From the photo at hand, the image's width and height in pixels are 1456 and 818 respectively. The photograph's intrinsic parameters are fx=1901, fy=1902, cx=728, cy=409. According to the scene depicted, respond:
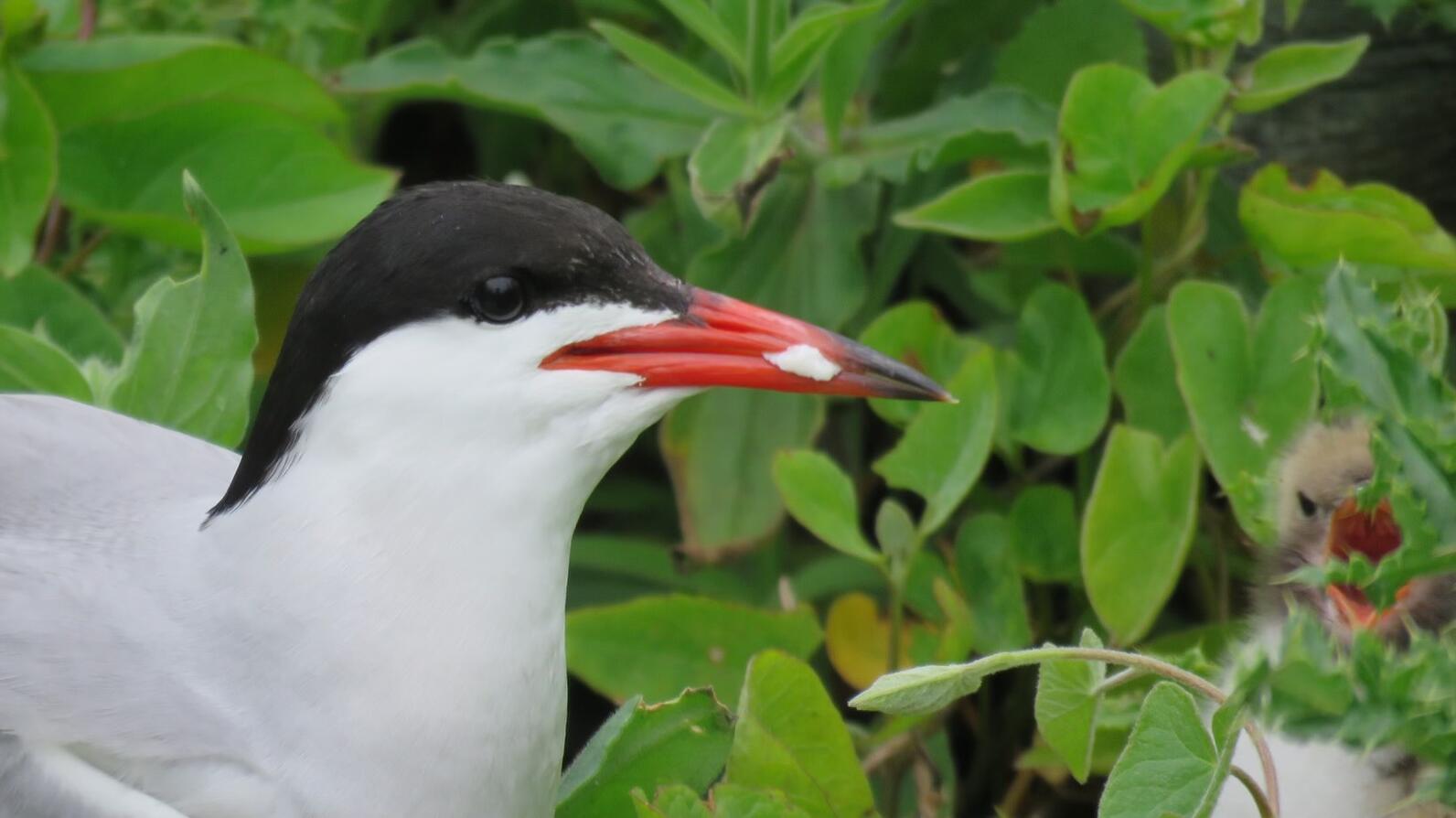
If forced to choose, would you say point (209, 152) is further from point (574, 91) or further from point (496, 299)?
point (496, 299)

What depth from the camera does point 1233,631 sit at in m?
1.82

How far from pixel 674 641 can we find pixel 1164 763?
723 mm

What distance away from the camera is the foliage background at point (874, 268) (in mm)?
1710

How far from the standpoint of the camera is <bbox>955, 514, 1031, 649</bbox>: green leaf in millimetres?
1823

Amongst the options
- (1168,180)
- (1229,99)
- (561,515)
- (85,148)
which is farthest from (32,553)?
(1229,99)

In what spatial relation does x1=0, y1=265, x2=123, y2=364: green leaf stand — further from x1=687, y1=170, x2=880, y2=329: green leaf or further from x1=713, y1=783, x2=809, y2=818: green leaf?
x1=713, y1=783, x2=809, y2=818: green leaf

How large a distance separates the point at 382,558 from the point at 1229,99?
96cm

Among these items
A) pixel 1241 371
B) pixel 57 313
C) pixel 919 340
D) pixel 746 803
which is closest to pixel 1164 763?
pixel 746 803

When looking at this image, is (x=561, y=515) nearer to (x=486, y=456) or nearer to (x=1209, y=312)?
(x=486, y=456)

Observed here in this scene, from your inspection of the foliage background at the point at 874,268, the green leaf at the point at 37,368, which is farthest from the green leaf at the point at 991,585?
the green leaf at the point at 37,368

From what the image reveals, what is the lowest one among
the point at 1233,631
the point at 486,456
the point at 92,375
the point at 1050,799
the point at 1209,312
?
the point at 1050,799

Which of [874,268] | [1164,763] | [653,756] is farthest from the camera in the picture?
[874,268]

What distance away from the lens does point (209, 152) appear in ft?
6.66

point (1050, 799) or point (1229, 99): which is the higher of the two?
point (1229, 99)
